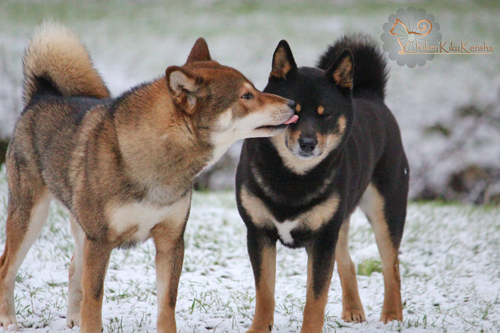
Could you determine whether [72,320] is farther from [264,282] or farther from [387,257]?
[387,257]

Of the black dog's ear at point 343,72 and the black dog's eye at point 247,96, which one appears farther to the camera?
the black dog's ear at point 343,72

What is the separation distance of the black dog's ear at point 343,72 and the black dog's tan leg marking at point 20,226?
2.02 meters

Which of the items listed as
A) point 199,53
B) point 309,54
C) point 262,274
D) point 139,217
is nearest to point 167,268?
point 139,217

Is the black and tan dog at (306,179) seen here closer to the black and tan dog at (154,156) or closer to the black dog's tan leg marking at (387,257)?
the black and tan dog at (154,156)

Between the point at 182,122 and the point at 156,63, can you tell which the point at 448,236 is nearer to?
the point at 182,122

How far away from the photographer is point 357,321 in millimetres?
4062

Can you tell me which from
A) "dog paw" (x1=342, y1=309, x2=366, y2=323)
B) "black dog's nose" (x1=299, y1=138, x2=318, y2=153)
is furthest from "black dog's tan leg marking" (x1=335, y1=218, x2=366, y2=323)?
"black dog's nose" (x1=299, y1=138, x2=318, y2=153)

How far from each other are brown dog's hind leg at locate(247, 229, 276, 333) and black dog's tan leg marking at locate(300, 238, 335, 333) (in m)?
0.26

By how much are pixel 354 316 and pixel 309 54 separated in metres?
9.47

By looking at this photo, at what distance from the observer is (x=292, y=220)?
3.36m

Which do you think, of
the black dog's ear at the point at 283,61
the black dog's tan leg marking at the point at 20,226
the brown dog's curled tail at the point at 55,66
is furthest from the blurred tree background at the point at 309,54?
the black dog's ear at the point at 283,61

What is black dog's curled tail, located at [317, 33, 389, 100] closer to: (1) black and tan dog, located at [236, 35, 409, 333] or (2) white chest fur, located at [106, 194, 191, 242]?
(1) black and tan dog, located at [236, 35, 409, 333]

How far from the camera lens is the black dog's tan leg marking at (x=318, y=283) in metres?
3.34

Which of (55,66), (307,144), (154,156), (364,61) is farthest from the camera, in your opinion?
(364,61)
